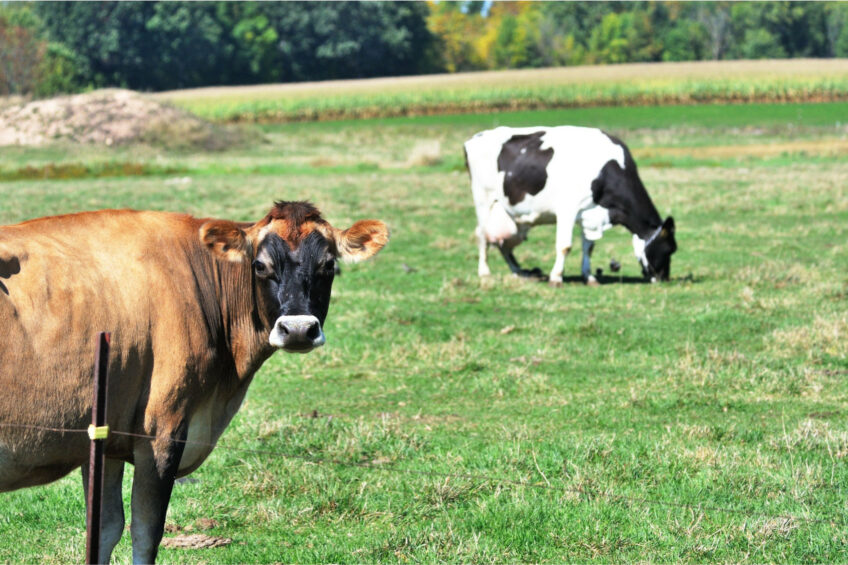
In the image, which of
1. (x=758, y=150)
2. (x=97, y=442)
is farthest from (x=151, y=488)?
(x=758, y=150)

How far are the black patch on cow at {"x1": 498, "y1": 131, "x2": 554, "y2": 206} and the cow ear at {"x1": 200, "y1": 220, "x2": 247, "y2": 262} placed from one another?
1031 centimetres

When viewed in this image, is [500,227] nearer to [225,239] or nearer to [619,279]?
[619,279]

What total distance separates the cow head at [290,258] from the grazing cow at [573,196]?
9734 mm

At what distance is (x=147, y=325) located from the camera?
4.86 metres

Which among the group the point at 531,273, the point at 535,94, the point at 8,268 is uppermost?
the point at 8,268

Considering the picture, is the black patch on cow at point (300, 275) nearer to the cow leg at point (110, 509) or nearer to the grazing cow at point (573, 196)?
the cow leg at point (110, 509)

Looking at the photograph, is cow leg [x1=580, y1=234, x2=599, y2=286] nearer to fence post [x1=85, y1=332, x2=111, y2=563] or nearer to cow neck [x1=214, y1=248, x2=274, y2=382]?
cow neck [x1=214, y1=248, x2=274, y2=382]

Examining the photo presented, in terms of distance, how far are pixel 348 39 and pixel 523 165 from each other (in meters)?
82.4

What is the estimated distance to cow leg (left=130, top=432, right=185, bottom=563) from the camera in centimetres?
483

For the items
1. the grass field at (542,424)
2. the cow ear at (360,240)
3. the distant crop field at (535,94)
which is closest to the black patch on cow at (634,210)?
the grass field at (542,424)

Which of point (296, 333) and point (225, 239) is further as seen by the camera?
point (225, 239)

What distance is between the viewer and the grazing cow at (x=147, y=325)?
450 cm

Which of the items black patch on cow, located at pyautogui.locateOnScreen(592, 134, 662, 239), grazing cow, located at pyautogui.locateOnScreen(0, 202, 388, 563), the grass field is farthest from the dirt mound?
grazing cow, located at pyautogui.locateOnScreen(0, 202, 388, 563)

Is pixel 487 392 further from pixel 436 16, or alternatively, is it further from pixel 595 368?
pixel 436 16
